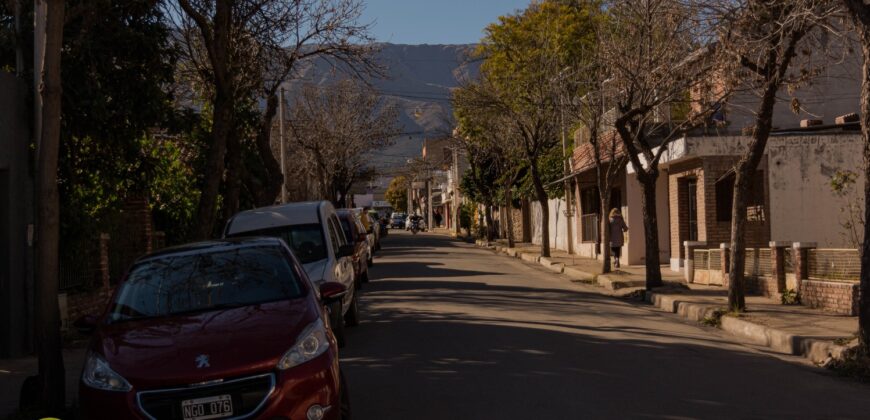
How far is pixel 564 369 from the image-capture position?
1016 centimetres

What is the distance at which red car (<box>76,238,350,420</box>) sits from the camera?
611cm

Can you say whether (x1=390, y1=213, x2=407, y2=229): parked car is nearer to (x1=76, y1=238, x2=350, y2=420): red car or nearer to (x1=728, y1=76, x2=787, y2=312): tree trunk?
(x1=728, y1=76, x2=787, y2=312): tree trunk

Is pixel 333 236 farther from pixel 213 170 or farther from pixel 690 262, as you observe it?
pixel 690 262

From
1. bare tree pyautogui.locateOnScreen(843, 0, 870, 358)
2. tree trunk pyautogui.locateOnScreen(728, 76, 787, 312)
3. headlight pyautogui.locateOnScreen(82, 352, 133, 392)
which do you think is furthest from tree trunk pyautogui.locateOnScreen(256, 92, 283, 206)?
headlight pyautogui.locateOnScreen(82, 352, 133, 392)

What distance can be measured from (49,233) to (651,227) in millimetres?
14279

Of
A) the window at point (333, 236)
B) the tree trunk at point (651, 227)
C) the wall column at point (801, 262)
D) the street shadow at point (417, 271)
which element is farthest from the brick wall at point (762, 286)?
the street shadow at point (417, 271)

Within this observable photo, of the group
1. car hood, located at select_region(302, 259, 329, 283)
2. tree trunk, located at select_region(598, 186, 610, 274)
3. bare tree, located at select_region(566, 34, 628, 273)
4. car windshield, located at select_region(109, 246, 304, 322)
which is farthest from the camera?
tree trunk, located at select_region(598, 186, 610, 274)

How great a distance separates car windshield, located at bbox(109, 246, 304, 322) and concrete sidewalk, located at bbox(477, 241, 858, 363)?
6.91 meters

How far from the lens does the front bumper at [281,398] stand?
608 cm

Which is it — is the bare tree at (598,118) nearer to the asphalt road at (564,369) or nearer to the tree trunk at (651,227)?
the tree trunk at (651,227)

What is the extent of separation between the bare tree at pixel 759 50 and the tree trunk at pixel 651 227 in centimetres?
493

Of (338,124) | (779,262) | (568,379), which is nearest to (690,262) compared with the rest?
(779,262)

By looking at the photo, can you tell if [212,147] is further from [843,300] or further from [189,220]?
[843,300]

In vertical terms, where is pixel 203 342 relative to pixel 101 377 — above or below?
above
